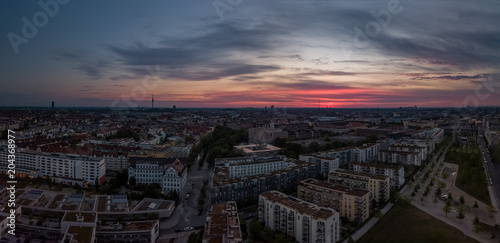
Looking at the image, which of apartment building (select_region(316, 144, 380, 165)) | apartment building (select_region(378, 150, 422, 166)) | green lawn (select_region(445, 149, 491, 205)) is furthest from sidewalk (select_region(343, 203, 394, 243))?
apartment building (select_region(378, 150, 422, 166))

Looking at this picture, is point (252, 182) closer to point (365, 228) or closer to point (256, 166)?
point (256, 166)

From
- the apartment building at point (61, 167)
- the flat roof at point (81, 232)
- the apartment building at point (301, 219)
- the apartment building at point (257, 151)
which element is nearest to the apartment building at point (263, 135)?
the apartment building at point (257, 151)

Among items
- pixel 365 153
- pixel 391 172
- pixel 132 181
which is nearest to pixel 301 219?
pixel 391 172

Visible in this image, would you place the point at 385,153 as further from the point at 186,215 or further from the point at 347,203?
the point at 186,215

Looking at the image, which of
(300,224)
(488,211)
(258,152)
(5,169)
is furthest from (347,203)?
(5,169)

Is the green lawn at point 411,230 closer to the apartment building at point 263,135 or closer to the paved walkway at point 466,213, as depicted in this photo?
the paved walkway at point 466,213

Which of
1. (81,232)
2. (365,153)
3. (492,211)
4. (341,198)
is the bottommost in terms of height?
(81,232)

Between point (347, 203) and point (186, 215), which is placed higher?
point (347, 203)
